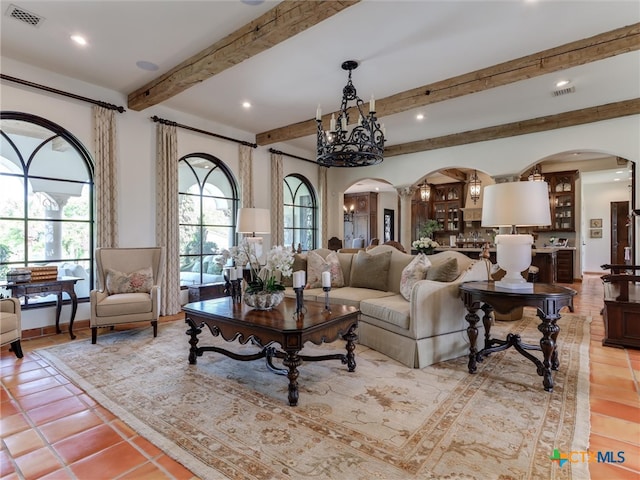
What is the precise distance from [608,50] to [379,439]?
393 centimetres

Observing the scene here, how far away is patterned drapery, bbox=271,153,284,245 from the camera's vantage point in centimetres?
655

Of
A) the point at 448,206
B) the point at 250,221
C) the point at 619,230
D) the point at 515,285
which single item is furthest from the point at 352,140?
the point at 619,230

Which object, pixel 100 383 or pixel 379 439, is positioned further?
pixel 100 383

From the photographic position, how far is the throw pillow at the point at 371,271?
13.0 ft

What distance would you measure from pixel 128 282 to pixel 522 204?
13.3ft

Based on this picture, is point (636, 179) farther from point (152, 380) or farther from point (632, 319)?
point (152, 380)

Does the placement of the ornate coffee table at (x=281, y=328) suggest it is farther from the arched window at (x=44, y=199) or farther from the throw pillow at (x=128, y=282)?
the arched window at (x=44, y=199)

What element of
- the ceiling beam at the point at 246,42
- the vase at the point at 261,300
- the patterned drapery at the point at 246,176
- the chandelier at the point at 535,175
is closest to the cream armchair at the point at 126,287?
the vase at the point at 261,300

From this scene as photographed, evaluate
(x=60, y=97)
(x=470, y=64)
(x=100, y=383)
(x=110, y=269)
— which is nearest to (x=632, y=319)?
(x=470, y=64)

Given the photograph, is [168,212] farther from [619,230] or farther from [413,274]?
[619,230]

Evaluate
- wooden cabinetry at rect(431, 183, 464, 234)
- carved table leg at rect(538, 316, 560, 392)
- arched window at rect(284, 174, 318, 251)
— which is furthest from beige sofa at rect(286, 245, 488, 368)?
wooden cabinetry at rect(431, 183, 464, 234)

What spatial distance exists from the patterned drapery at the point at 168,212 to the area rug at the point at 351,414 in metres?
1.62

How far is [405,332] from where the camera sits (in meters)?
2.92

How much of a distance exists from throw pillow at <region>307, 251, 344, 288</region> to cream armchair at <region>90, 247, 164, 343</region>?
1.77m
